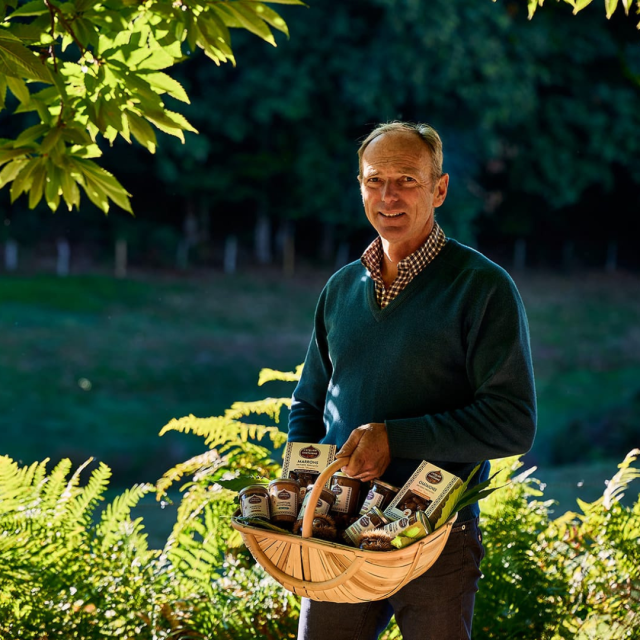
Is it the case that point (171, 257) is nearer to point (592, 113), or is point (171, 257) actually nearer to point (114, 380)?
point (114, 380)

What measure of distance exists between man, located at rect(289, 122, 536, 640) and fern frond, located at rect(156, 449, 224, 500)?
30.6 inches

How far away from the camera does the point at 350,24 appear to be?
1091cm

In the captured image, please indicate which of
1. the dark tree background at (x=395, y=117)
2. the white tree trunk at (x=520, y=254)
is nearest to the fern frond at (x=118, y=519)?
the dark tree background at (x=395, y=117)

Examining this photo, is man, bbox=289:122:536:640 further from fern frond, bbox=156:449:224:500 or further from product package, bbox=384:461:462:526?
fern frond, bbox=156:449:224:500

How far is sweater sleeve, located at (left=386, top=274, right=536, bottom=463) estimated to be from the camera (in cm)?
149

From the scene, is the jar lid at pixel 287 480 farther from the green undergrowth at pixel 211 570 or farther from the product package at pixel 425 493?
the green undergrowth at pixel 211 570

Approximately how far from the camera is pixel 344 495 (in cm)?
155

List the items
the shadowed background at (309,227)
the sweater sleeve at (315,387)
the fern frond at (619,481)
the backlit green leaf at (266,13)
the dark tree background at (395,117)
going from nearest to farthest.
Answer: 1. the backlit green leaf at (266,13)
2. the sweater sleeve at (315,387)
3. the fern frond at (619,481)
4. the shadowed background at (309,227)
5. the dark tree background at (395,117)

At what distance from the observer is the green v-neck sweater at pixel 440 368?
58.8 inches

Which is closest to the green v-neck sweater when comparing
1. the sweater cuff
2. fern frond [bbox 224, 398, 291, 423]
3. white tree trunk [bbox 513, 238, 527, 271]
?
the sweater cuff

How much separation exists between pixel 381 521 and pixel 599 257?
12734mm

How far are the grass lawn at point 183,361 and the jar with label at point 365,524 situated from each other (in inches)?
323

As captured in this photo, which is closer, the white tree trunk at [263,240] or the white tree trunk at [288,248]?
the white tree trunk at [288,248]

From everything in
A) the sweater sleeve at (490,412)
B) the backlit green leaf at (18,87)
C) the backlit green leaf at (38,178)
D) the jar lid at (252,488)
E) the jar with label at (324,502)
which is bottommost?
the jar with label at (324,502)
